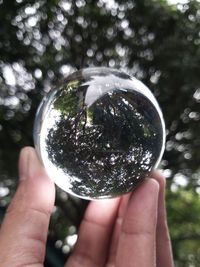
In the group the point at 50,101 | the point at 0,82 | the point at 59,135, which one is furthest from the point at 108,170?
the point at 0,82

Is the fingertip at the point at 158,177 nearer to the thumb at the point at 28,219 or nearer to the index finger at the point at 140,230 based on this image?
the index finger at the point at 140,230

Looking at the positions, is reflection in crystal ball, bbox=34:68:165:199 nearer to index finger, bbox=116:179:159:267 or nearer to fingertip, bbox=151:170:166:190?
index finger, bbox=116:179:159:267

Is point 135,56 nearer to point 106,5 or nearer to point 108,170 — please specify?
point 106,5

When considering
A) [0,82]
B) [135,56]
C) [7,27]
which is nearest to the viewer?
[7,27]

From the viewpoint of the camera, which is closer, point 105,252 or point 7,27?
point 105,252

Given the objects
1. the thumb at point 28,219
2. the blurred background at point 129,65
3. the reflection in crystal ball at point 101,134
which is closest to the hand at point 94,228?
the thumb at point 28,219

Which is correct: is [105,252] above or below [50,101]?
below

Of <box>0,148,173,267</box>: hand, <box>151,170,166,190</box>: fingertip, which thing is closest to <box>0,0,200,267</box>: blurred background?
<box>0,148,173,267</box>: hand
